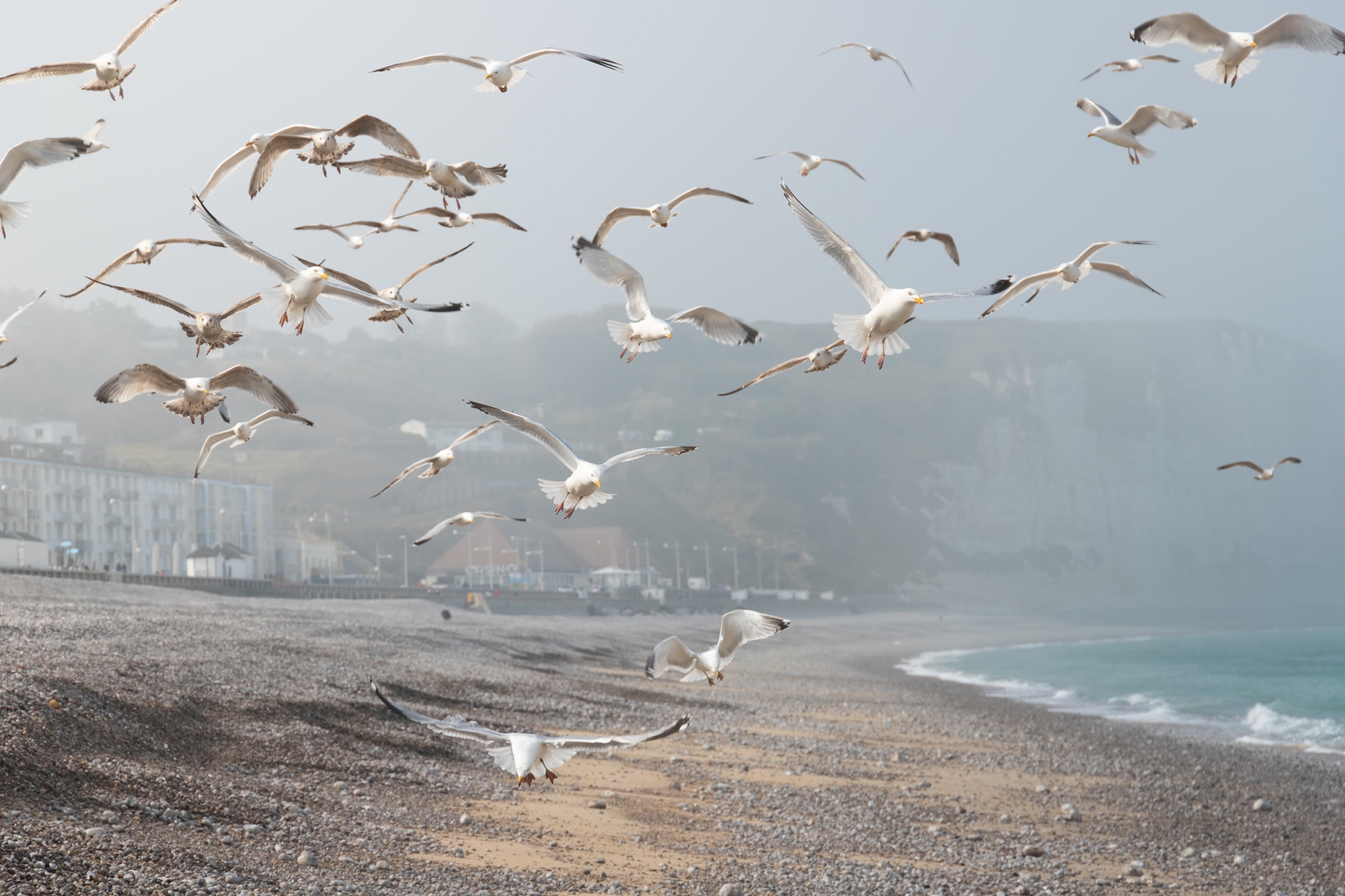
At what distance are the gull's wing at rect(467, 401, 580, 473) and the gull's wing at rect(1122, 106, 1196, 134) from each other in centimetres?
632

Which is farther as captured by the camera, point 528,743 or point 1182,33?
point 1182,33

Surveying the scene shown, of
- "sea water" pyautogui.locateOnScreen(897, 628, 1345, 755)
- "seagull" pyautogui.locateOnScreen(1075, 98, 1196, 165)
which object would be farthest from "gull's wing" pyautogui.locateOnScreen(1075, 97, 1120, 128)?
"sea water" pyautogui.locateOnScreen(897, 628, 1345, 755)

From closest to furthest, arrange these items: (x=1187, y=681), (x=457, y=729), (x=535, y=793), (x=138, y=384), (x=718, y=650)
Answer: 1. (x=457, y=729)
2. (x=718, y=650)
3. (x=138, y=384)
4. (x=535, y=793)
5. (x=1187, y=681)

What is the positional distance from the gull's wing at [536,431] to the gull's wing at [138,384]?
2.48 m

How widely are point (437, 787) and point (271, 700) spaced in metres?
3.00

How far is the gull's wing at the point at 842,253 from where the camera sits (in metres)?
8.24

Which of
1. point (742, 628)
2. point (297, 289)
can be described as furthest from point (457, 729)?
point (297, 289)

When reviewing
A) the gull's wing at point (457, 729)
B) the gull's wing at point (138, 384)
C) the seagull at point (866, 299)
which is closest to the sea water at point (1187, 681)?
the seagull at point (866, 299)

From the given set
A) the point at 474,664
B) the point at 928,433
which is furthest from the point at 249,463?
the point at 474,664

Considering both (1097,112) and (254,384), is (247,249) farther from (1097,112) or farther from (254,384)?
(1097,112)

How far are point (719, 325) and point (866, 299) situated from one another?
2.37m

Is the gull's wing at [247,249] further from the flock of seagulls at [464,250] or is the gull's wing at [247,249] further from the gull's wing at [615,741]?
the gull's wing at [615,741]

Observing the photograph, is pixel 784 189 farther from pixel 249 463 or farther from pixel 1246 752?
pixel 249 463

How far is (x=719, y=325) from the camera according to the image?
35.2 feet
